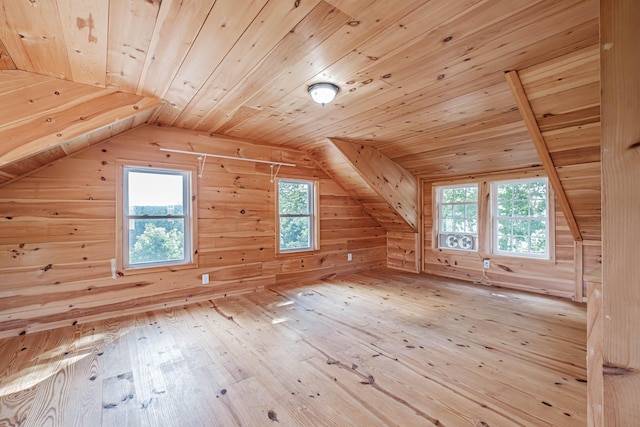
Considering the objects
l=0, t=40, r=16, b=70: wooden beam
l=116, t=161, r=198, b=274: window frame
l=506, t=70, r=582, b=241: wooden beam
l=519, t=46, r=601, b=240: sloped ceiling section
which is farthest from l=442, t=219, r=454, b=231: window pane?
l=0, t=40, r=16, b=70: wooden beam

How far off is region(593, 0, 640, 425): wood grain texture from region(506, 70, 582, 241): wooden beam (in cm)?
174

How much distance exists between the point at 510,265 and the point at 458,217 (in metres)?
1.08

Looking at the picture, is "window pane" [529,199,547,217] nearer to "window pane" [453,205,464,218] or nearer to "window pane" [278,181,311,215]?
"window pane" [453,205,464,218]

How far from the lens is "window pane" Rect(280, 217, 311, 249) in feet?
14.8

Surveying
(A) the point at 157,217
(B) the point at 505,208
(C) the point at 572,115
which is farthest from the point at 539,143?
(A) the point at 157,217

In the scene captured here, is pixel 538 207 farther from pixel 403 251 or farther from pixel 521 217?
pixel 403 251

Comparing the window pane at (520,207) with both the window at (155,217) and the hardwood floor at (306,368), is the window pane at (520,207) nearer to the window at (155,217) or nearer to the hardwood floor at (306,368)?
the hardwood floor at (306,368)

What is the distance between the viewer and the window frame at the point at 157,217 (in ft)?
10.2

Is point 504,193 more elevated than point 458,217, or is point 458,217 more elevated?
point 504,193

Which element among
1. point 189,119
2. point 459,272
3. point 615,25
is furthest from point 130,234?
point 459,272

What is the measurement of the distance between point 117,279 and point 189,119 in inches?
77.2

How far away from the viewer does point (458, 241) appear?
4.84m

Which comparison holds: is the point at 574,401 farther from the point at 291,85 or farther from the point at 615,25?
the point at 291,85

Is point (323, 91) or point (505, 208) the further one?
point (505, 208)
